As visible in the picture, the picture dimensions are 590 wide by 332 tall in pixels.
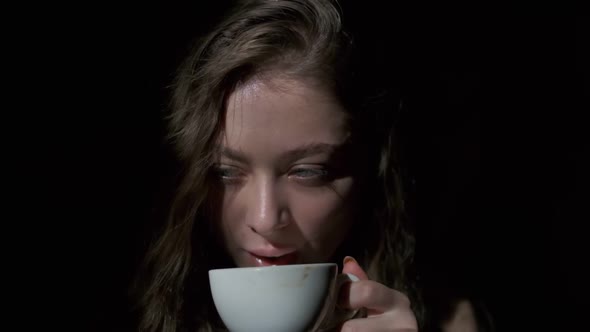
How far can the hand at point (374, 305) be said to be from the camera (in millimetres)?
928

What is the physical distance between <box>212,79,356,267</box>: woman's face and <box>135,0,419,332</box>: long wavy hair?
4 cm

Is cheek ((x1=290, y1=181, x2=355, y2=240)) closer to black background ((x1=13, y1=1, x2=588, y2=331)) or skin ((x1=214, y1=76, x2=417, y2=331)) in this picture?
skin ((x1=214, y1=76, x2=417, y2=331))

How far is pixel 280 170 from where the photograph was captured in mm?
1076

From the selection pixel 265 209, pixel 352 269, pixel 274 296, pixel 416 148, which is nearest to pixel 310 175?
pixel 265 209

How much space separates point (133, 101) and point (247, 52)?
0.36 metres

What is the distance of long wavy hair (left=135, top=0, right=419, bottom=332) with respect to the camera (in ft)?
3.63

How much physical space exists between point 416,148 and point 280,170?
61 cm

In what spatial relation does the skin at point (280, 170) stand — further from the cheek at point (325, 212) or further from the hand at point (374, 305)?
the hand at point (374, 305)

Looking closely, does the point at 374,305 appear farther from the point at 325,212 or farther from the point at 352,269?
the point at 325,212

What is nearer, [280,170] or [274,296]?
[274,296]

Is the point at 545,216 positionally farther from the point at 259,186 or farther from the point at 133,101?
the point at 133,101

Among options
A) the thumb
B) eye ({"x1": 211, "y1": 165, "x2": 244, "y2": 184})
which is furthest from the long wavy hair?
the thumb

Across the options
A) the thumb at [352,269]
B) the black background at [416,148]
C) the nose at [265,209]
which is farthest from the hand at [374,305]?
the black background at [416,148]

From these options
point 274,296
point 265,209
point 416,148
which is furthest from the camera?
point 416,148
